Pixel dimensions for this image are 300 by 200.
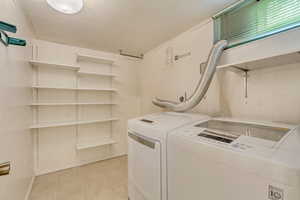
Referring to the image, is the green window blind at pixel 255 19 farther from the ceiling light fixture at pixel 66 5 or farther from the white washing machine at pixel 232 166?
the ceiling light fixture at pixel 66 5

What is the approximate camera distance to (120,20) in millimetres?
1743

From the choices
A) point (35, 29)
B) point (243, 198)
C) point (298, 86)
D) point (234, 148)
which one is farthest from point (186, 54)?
point (35, 29)

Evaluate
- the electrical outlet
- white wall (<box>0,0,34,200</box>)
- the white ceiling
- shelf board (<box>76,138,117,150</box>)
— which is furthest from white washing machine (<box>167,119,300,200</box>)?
shelf board (<box>76,138,117,150</box>)

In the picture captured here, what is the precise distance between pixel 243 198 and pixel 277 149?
0.24 meters

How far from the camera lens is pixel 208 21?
1656 mm

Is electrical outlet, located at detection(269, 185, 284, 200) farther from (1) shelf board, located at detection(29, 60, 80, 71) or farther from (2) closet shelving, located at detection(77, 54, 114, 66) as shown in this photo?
(2) closet shelving, located at detection(77, 54, 114, 66)

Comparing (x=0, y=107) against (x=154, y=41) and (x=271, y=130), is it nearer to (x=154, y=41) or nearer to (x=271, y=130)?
(x=271, y=130)

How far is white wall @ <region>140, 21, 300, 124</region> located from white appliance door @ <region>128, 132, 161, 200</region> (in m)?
0.94

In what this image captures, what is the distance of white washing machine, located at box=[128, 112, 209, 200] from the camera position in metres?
0.99

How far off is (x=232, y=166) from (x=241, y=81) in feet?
3.46

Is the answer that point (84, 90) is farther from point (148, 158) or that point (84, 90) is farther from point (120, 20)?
point (148, 158)

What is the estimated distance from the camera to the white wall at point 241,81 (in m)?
1.07

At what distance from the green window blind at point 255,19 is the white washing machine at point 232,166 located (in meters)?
0.74

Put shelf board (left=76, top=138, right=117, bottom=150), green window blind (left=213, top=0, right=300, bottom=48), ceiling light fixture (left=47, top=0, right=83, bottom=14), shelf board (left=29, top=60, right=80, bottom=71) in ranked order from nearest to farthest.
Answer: green window blind (left=213, top=0, right=300, bottom=48) → ceiling light fixture (left=47, top=0, right=83, bottom=14) → shelf board (left=29, top=60, right=80, bottom=71) → shelf board (left=76, top=138, right=117, bottom=150)
